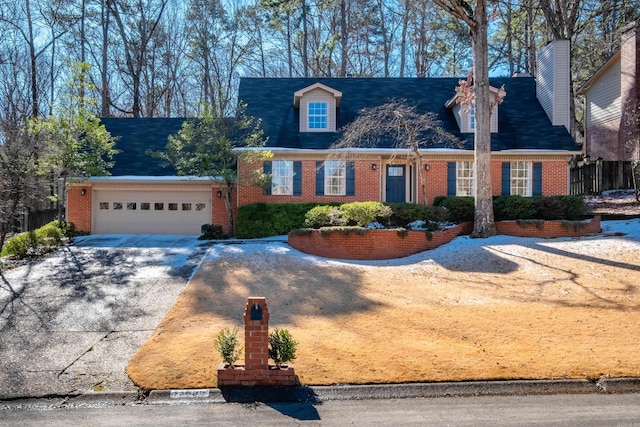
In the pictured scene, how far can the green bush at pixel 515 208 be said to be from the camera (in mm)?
15570

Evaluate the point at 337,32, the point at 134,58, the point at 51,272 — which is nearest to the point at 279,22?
the point at 337,32

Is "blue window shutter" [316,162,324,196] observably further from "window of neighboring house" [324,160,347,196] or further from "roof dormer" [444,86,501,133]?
"roof dormer" [444,86,501,133]

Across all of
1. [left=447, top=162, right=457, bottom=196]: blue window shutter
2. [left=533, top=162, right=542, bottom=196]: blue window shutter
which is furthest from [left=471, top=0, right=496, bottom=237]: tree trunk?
[left=533, top=162, right=542, bottom=196]: blue window shutter

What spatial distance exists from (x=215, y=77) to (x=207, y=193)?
48.9ft

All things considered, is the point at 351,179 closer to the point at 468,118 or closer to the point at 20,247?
the point at 468,118

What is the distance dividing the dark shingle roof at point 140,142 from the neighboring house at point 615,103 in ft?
68.3

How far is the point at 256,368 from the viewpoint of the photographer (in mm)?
5828

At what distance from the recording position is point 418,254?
45.6ft

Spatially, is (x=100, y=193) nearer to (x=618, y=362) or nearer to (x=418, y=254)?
(x=418, y=254)

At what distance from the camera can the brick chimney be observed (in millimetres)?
19578

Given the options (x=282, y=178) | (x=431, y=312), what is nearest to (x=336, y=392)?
(x=431, y=312)

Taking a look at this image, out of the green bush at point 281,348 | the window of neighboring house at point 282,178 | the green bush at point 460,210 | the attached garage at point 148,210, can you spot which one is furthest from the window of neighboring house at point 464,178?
the green bush at point 281,348

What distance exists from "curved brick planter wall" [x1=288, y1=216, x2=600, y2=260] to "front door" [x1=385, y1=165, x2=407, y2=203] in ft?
15.3

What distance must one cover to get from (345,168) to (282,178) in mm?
2573
